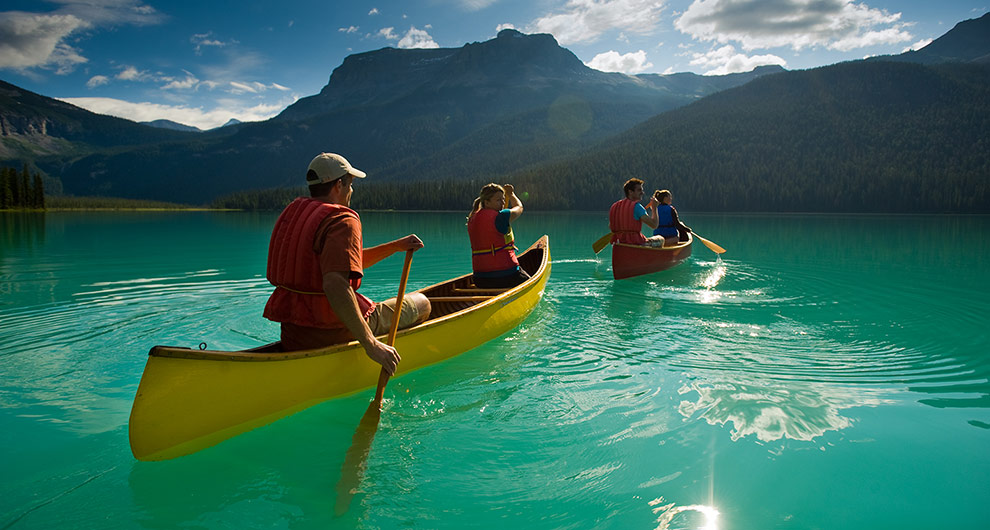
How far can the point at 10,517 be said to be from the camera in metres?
3.22

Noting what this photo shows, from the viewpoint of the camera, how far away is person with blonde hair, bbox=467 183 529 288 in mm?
8141

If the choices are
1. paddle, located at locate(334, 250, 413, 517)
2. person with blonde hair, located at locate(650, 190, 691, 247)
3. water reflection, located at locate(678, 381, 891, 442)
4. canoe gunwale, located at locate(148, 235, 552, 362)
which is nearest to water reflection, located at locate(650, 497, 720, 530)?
water reflection, located at locate(678, 381, 891, 442)

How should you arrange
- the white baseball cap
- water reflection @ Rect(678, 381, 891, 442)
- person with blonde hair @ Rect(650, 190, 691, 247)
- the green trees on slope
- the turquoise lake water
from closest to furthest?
1. the turquoise lake water
2. the white baseball cap
3. water reflection @ Rect(678, 381, 891, 442)
4. person with blonde hair @ Rect(650, 190, 691, 247)
5. the green trees on slope

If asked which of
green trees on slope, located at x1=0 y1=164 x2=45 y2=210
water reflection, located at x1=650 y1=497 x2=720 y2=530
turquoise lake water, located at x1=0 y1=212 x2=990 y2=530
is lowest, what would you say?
water reflection, located at x1=650 y1=497 x2=720 y2=530

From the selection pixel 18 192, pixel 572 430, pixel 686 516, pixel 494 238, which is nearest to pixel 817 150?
pixel 494 238

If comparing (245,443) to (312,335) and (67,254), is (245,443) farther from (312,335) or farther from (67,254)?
(67,254)

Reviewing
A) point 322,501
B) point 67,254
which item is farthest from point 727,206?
point 322,501

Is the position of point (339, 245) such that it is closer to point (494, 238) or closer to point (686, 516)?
point (686, 516)

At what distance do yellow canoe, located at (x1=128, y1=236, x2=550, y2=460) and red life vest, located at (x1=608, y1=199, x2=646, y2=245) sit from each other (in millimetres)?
8589

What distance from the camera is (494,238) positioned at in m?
8.38

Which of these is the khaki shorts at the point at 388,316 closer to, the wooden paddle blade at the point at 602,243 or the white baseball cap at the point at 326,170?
the white baseball cap at the point at 326,170

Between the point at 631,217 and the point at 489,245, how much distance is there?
6.01 meters

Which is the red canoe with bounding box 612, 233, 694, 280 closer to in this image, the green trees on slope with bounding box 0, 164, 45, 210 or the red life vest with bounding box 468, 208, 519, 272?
the red life vest with bounding box 468, 208, 519, 272

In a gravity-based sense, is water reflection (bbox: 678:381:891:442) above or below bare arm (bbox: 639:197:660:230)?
below
